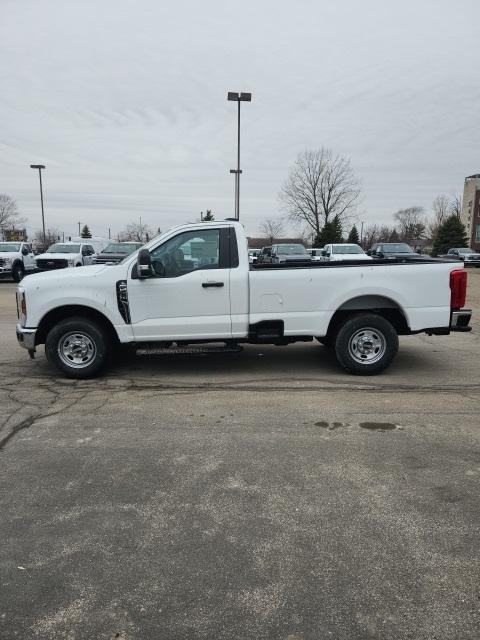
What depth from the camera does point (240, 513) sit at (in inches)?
129

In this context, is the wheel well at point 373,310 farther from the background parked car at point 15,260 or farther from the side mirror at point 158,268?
the background parked car at point 15,260

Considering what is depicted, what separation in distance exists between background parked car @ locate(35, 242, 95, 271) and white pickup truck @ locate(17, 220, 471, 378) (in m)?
17.9

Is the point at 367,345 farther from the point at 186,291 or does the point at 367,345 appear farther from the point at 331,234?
the point at 331,234

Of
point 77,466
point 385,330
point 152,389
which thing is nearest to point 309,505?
point 77,466

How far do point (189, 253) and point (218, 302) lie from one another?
0.73 metres

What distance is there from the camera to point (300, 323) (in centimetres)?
658

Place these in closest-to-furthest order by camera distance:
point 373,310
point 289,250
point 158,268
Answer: point 158,268 < point 373,310 < point 289,250

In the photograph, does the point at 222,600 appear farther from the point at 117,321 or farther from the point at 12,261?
the point at 12,261

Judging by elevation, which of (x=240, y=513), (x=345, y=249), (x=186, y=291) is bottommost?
(x=240, y=513)

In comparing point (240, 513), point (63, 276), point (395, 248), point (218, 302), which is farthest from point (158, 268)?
point (395, 248)

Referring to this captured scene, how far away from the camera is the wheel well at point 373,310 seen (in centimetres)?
661

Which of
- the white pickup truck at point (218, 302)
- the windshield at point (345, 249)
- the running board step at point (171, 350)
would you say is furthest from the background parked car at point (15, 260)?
the running board step at point (171, 350)

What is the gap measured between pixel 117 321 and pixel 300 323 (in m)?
2.38

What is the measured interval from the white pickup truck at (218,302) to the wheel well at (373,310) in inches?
0.6
